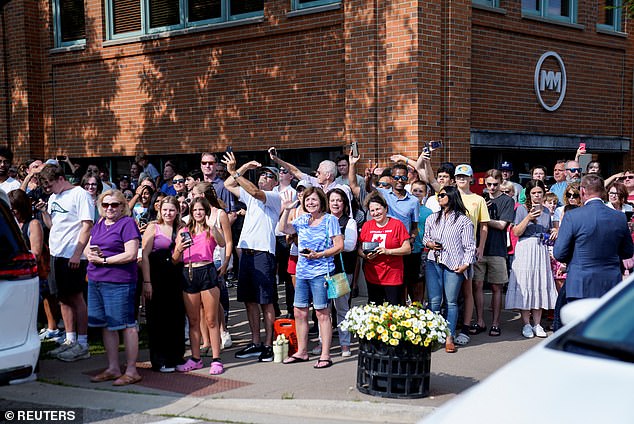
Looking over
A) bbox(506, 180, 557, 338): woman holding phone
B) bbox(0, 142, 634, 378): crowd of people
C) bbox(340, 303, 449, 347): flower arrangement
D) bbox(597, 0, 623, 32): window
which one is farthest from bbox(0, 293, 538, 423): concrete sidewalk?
bbox(597, 0, 623, 32): window

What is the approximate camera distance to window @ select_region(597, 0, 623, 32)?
51.8ft

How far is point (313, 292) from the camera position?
821cm

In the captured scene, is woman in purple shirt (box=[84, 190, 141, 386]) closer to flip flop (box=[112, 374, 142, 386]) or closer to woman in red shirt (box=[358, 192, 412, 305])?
flip flop (box=[112, 374, 142, 386])

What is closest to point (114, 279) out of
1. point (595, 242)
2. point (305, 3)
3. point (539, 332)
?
point (595, 242)

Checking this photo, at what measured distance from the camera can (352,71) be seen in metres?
13.0

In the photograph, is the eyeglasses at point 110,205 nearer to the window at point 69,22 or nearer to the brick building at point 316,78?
the brick building at point 316,78

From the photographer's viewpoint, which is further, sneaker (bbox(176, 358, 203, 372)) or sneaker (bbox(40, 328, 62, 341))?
sneaker (bbox(40, 328, 62, 341))

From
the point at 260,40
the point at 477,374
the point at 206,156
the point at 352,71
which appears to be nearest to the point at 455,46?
the point at 352,71

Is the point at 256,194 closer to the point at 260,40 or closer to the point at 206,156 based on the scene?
the point at 206,156

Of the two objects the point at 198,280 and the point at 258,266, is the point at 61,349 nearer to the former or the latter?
the point at 198,280

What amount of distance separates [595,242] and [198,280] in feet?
12.8

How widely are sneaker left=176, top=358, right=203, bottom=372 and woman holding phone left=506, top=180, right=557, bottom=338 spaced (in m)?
3.97

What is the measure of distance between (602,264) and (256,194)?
143 inches

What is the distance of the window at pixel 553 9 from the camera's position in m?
14.5
